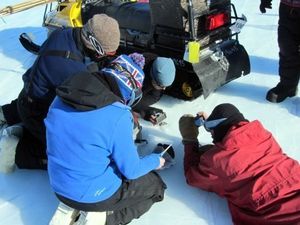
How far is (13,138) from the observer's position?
9.64 ft

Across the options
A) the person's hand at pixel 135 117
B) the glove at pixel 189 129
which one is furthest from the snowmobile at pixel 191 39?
the glove at pixel 189 129

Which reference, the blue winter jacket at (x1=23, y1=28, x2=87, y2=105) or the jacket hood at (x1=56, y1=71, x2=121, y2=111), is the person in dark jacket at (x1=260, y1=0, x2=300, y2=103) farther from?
the jacket hood at (x1=56, y1=71, x2=121, y2=111)

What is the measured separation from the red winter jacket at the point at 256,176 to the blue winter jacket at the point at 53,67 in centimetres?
105

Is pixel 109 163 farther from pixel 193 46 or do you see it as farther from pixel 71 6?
pixel 71 6

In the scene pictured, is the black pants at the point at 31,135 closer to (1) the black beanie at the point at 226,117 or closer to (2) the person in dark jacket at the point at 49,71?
(2) the person in dark jacket at the point at 49,71

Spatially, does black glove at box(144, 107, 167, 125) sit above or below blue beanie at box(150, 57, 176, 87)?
below

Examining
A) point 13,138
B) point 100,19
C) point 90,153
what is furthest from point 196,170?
point 13,138

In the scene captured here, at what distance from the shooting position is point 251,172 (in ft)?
7.35

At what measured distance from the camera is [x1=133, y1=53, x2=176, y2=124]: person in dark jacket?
288 cm

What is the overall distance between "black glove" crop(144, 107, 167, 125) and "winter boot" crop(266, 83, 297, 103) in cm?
98

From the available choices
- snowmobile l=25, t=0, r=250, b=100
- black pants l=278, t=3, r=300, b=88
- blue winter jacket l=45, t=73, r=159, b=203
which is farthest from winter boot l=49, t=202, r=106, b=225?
black pants l=278, t=3, r=300, b=88

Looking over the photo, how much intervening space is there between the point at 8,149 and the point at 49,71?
28.3 inches

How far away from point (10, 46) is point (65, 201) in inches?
148

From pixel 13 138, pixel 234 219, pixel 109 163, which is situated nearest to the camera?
pixel 109 163
